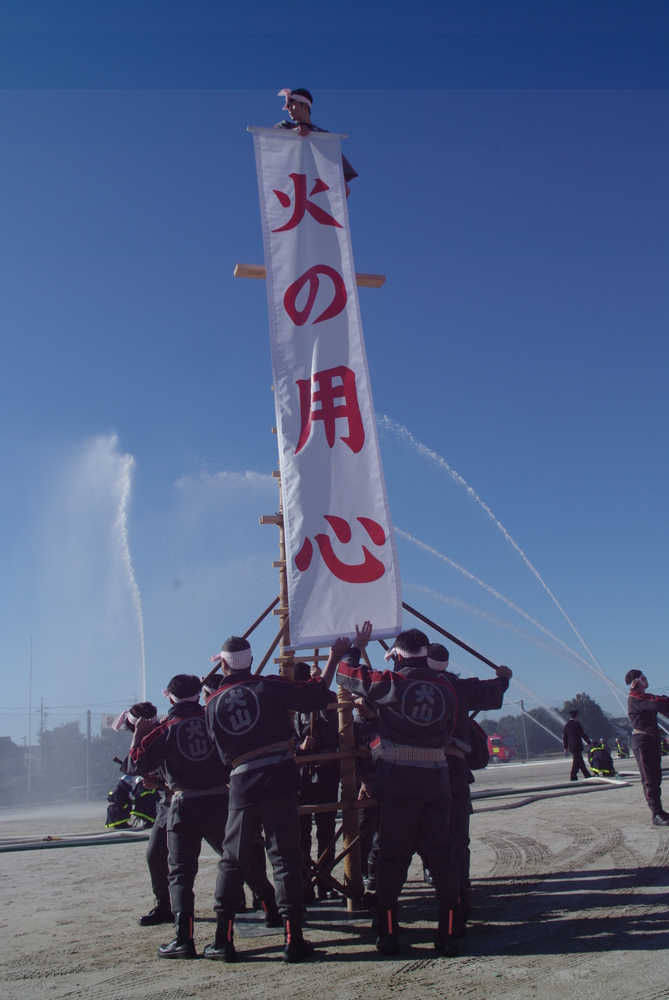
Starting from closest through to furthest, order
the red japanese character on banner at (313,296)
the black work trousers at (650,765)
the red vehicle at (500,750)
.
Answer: the red japanese character on banner at (313,296)
the black work trousers at (650,765)
the red vehicle at (500,750)

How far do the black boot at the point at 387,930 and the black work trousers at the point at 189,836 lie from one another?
1.00 metres

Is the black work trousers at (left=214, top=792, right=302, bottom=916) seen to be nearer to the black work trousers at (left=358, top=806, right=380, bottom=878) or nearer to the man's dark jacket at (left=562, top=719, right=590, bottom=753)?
the black work trousers at (left=358, top=806, right=380, bottom=878)

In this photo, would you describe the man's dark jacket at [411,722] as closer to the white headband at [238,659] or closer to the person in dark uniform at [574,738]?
the white headband at [238,659]

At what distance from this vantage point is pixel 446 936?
165 inches

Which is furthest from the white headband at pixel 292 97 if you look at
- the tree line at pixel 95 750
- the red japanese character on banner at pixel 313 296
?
the tree line at pixel 95 750

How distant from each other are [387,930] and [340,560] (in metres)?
2.77

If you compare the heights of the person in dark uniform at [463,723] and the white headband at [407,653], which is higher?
the white headband at [407,653]

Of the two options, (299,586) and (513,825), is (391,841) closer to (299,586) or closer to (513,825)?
(299,586)

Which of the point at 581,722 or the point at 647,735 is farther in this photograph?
the point at 581,722

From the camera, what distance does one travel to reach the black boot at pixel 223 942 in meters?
4.39

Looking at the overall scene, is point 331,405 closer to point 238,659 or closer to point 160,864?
point 238,659

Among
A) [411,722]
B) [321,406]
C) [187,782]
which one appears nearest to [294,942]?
[187,782]

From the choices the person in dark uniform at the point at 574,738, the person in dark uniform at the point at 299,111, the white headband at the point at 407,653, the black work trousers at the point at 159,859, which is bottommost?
the person in dark uniform at the point at 574,738

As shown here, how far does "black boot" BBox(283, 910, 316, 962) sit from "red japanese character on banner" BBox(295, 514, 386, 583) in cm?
253
